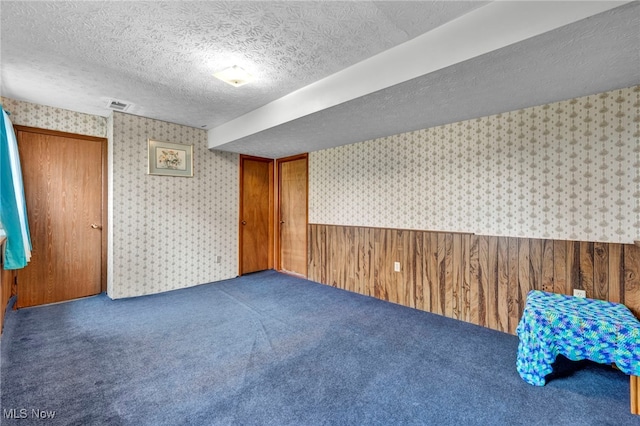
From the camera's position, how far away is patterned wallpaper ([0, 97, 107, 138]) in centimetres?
303

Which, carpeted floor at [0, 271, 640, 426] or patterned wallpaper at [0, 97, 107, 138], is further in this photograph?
patterned wallpaper at [0, 97, 107, 138]

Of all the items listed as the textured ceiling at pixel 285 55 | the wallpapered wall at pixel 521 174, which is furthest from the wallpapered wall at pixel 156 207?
the wallpapered wall at pixel 521 174

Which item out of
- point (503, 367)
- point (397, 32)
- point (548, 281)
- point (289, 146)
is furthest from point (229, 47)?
point (548, 281)

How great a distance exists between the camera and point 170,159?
12.5 ft

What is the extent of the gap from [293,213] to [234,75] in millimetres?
2771

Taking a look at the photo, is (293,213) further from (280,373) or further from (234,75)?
(280,373)

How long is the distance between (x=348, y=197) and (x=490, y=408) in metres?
2.78

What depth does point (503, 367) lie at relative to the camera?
1949 mm

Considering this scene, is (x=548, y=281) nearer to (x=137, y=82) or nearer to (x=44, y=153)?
(x=137, y=82)

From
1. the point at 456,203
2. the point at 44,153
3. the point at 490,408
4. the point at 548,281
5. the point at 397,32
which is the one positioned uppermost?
the point at 397,32

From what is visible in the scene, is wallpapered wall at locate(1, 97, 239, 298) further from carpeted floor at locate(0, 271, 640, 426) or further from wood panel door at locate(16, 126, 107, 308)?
carpeted floor at locate(0, 271, 640, 426)

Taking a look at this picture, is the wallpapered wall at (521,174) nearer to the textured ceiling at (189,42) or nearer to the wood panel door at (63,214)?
the textured ceiling at (189,42)

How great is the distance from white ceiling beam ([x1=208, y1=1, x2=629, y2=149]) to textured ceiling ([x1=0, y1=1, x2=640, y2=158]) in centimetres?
5

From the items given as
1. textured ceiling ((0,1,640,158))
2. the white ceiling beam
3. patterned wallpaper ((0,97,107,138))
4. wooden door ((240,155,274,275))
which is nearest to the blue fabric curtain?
textured ceiling ((0,1,640,158))
